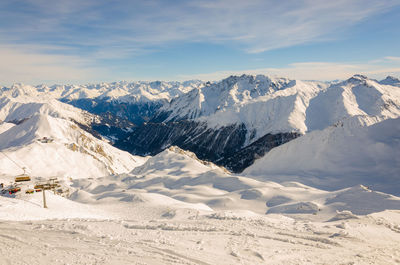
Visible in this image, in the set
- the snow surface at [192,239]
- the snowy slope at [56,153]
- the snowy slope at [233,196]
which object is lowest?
the snowy slope at [56,153]

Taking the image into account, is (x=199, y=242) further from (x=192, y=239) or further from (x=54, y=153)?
(x=54, y=153)

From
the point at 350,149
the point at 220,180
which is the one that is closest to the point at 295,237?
the point at 220,180

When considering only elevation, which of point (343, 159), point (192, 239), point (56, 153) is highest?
point (192, 239)

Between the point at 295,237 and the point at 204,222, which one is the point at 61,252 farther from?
the point at 295,237

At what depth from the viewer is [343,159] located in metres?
71.8

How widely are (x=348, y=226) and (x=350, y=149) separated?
6030 cm

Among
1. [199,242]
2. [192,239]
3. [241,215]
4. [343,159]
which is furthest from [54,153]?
[199,242]

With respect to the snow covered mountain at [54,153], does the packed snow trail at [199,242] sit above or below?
above

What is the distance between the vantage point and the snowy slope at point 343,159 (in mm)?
62406

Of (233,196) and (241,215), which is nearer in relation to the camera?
(241,215)

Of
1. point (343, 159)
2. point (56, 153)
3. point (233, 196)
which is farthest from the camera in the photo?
point (56, 153)

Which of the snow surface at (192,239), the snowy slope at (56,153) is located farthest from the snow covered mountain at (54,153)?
the snow surface at (192,239)

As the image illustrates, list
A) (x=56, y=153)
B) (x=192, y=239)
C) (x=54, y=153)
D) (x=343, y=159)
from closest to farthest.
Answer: (x=192, y=239)
(x=343, y=159)
(x=54, y=153)
(x=56, y=153)

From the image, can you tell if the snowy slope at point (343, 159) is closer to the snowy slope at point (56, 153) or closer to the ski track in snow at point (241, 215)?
the ski track in snow at point (241, 215)
